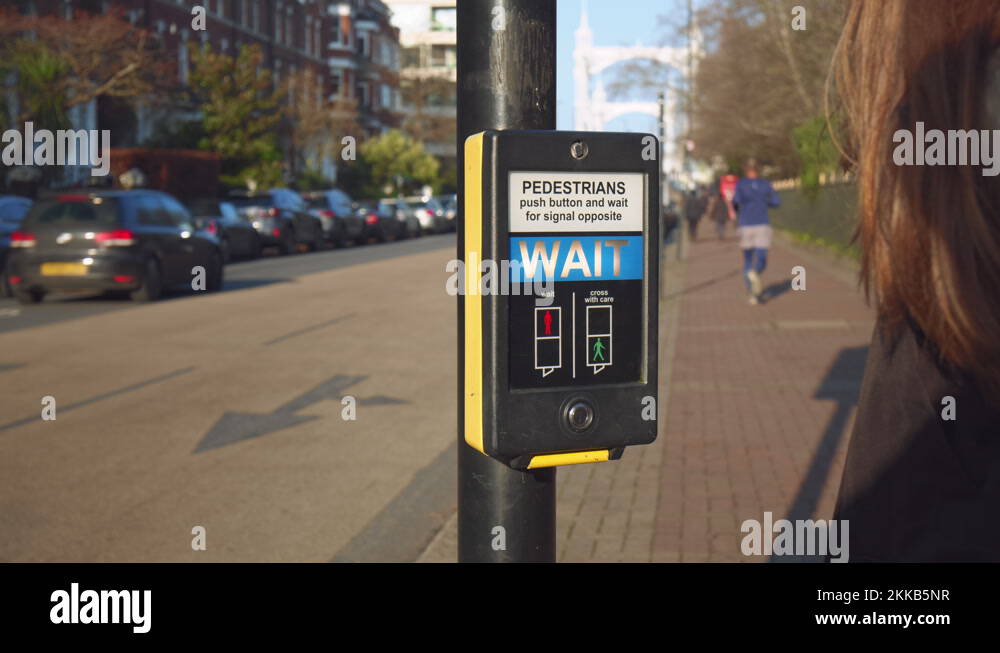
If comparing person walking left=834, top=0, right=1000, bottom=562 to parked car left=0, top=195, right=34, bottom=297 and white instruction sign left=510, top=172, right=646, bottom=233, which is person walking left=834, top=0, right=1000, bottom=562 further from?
parked car left=0, top=195, right=34, bottom=297

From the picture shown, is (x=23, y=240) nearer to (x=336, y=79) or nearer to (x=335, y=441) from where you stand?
(x=335, y=441)

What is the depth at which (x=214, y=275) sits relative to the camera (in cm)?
1931

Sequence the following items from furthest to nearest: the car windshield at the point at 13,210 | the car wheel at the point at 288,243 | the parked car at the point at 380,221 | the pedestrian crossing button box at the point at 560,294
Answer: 1. the parked car at the point at 380,221
2. the car wheel at the point at 288,243
3. the car windshield at the point at 13,210
4. the pedestrian crossing button box at the point at 560,294

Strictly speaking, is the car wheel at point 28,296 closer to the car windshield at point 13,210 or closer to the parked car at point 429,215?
the car windshield at point 13,210

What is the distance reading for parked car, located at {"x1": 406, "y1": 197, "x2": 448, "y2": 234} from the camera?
1950 inches

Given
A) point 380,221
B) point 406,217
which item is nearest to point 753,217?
A: point 380,221

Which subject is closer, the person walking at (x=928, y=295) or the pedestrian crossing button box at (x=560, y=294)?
the person walking at (x=928, y=295)

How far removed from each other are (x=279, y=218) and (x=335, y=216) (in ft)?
14.4

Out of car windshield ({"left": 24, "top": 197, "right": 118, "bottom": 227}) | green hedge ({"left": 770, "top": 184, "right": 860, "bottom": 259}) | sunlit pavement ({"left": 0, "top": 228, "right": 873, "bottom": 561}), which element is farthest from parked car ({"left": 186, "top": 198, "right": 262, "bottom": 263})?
sunlit pavement ({"left": 0, "top": 228, "right": 873, "bottom": 561})

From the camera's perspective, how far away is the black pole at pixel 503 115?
1728 millimetres

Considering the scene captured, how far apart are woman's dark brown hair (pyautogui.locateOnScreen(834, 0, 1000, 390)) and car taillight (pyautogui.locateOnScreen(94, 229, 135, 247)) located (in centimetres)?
1654

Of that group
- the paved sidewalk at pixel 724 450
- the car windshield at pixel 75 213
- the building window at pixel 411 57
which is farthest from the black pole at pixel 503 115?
the building window at pixel 411 57

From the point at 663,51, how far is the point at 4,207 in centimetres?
2807

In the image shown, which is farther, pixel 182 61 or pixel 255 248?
pixel 182 61
